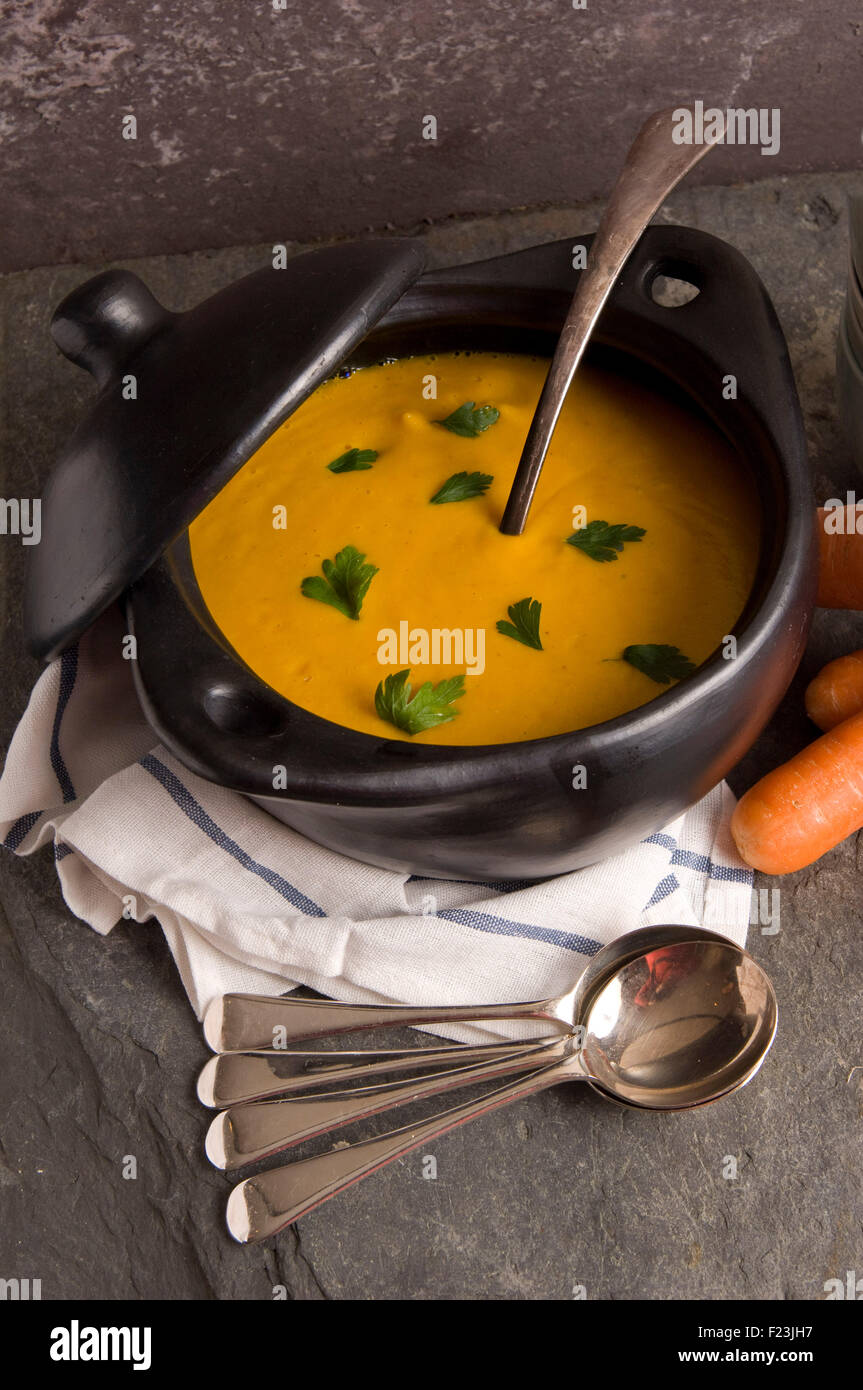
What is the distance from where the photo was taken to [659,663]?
58.8 inches

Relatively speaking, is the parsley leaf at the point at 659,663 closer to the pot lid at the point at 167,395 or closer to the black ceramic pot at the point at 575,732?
the black ceramic pot at the point at 575,732

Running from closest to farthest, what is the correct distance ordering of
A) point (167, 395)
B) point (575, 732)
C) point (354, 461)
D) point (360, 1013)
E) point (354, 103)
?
point (575, 732) → point (167, 395) → point (360, 1013) → point (354, 461) → point (354, 103)

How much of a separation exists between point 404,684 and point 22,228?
1.20 metres

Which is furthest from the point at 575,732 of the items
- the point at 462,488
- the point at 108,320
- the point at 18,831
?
the point at 18,831

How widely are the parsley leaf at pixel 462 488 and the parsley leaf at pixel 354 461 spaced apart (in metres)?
0.10

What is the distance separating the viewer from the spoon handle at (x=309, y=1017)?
4.91ft

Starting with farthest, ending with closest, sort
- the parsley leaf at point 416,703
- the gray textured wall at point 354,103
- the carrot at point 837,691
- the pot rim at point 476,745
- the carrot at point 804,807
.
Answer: the gray textured wall at point 354,103, the carrot at point 837,691, the carrot at point 804,807, the parsley leaf at point 416,703, the pot rim at point 476,745

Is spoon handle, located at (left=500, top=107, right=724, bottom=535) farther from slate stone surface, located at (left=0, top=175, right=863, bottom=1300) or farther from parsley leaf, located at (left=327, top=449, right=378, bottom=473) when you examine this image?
slate stone surface, located at (left=0, top=175, right=863, bottom=1300)

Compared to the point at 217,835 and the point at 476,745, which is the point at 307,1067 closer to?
the point at 217,835

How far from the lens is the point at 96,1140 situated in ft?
5.14

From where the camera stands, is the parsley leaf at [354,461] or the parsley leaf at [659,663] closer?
the parsley leaf at [659,663]

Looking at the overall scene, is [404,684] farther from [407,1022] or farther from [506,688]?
[407,1022]

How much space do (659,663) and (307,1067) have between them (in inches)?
22.8

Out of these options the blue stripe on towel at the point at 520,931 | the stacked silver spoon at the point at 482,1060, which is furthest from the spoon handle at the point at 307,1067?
the blue stripe on towel at the point at 520,931
